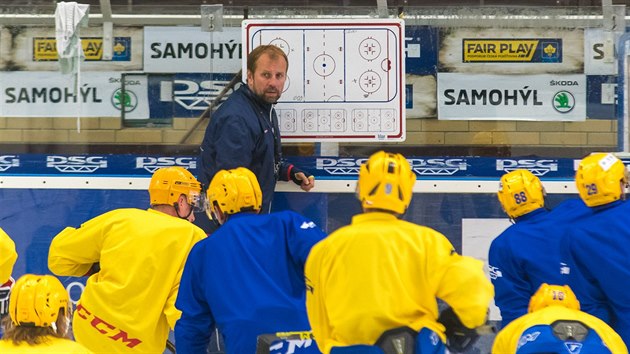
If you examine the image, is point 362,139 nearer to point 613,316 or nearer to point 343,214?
point 343,214

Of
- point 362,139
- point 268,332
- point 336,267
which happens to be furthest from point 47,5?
point 336,267

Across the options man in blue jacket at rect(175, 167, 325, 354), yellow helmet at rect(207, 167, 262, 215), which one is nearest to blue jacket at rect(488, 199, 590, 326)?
man in blue jacket at rect(175, 167, 325, 354)

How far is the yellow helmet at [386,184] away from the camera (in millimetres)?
5305

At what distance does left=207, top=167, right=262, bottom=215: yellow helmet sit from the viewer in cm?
625

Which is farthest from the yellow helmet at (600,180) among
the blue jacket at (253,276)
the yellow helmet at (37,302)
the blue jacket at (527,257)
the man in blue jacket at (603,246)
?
the yellow helmet at (37,302)

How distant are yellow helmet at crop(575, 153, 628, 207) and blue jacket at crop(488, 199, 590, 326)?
0.27m

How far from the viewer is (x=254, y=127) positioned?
762 centimetres

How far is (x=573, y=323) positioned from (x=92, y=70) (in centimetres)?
398

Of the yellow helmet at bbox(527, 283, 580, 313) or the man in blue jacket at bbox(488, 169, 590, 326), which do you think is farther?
the man in blue jacket at bbox(488, 169, 590, 326)

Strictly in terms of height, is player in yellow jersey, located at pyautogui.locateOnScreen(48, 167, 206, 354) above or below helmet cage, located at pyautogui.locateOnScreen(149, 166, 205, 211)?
below

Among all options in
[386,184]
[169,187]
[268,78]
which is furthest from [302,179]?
[386,184]

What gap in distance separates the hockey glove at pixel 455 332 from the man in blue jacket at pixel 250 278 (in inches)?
35.8

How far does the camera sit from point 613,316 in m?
6.83

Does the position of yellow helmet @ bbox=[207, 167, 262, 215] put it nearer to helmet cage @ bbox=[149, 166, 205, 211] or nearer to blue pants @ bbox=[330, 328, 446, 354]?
helmet cage @ bbox=[149, 166, 205, 211]
